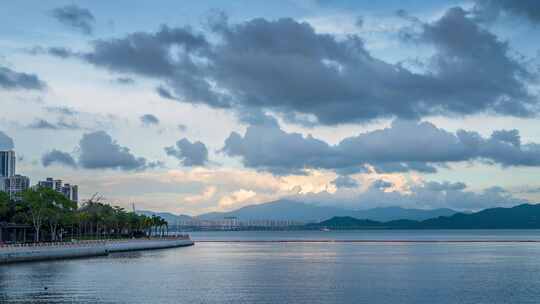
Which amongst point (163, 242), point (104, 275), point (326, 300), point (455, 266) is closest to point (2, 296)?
point (104, 275)

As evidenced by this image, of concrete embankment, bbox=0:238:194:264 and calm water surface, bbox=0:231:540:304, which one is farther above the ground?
concrete embankment, bbox=0:238:194:264

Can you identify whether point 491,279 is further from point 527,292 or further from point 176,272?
point 176,272

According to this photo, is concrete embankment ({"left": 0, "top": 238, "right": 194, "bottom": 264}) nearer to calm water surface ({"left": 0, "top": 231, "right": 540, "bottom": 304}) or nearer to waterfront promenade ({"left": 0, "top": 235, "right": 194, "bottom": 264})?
waterfront promenade ({"left": 0, "top": 235, "right": 194, "bottom": 264})

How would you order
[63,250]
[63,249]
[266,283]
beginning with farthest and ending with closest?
[63,249]
[63,250]
[266,283]

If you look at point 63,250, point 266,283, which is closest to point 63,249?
point 63,250

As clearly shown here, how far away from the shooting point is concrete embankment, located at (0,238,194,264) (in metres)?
108

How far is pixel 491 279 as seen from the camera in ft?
298

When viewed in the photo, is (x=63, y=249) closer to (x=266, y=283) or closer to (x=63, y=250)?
Answer: (x=63, y=250)

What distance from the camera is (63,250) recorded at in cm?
12544

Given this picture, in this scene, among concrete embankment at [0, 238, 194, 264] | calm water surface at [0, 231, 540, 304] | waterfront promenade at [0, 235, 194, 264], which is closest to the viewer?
calm water surface at [0, 231, 540, 304]

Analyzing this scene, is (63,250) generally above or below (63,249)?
below

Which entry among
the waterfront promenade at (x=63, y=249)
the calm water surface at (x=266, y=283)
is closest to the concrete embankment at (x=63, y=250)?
the waterfront promenade at (x=63, y=249)

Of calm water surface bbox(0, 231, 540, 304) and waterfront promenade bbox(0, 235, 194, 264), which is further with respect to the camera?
waterfront promenade bbox(0, 235, 194, 264)

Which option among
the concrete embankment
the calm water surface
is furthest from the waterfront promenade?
the calm water surface
